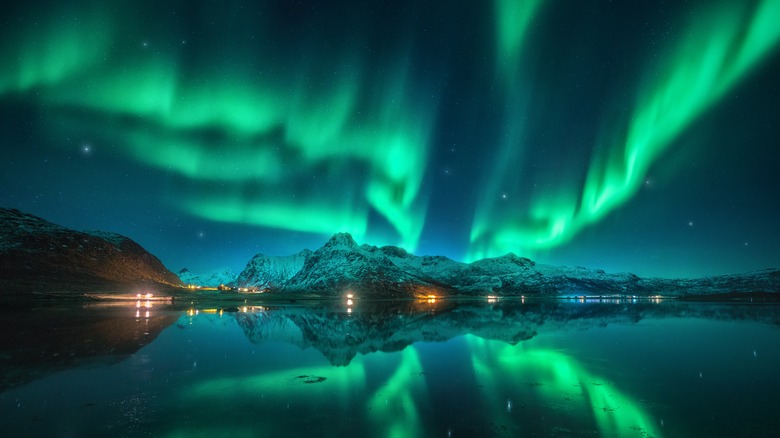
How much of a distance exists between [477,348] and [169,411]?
70.3 feet

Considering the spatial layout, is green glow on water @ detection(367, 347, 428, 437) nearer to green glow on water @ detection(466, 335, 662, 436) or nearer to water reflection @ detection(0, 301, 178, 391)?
green glow on water @ detection(466, 335, 662, 436)

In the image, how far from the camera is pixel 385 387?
18344 millimetres

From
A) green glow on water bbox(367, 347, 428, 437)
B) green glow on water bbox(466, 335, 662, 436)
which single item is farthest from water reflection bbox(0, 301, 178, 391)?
green glow on water bbox(466, 335, 662, 436)

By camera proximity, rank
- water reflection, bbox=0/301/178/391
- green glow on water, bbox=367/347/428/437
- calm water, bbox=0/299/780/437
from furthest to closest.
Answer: water reflection, bbox=0/301/178/391
calm water, bbox=0/299/780/437
green glow on water, bbox=367/347/428/437

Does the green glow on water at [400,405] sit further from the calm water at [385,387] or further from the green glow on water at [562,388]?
the green glow on water at [562,388]

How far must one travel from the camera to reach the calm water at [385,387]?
520 inches

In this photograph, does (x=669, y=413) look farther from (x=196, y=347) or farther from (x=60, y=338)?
(x=60, y=338)

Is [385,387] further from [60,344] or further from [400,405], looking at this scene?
[60,344]

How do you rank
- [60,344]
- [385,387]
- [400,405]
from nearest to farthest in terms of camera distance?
1. [400,405]
2. [385,387]
3. [60,344]

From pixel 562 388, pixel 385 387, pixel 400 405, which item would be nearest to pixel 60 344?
pixel 385 387

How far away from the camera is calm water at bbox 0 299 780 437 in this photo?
13.2m

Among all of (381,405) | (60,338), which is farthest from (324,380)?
(60,338)

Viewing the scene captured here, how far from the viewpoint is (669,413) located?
1470 cm

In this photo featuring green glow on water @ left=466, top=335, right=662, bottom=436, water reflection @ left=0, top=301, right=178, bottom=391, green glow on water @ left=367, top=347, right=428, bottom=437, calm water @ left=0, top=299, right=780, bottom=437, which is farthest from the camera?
water reflection @ left=0, top=301, right=178, bottom=391
